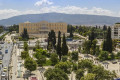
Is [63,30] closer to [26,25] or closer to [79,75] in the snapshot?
[26,25]

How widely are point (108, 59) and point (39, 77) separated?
46.1ft

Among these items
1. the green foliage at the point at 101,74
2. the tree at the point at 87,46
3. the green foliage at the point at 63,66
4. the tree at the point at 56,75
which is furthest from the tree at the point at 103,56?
the tree at the point at 56,75

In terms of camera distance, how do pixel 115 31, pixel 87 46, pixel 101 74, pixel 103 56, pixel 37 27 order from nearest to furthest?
pixel 101 74, pixel 103 56, pixel 87 46, pixel 115 31, pixel 37 27

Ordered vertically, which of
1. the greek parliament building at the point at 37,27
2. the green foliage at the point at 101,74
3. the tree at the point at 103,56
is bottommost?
the tree at the point at 103,56

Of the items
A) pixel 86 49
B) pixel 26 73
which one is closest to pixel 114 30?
pixel 86 49

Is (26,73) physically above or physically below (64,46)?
below

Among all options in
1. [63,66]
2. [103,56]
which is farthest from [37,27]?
[63,66]

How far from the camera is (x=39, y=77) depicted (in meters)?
22.4

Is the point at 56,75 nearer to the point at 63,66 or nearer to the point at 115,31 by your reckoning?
the point at 63,66

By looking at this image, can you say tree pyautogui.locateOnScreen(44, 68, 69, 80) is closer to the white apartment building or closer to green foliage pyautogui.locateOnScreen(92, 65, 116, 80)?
green foliage pyautogui.locateOnScreen(92, 65, 116, 80)

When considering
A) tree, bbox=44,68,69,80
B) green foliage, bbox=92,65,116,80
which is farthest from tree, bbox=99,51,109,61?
tree, bbox=44,68,69,80

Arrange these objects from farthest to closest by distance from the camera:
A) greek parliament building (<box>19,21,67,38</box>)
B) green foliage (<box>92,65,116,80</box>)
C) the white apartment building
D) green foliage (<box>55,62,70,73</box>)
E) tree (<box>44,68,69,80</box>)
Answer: greek parliament building (<box>19,21,67,38</box>) → the white apartment building → green foliage (<box>55,62,70,73</box>) → green foliage (<box>92,65,116,80</box>) → tree (<box>44,68,69,80</box>)

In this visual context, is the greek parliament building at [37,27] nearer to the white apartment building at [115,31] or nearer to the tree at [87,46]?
the white apartment building at [115,31]

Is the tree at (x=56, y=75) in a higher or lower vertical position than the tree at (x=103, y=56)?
higher
